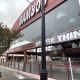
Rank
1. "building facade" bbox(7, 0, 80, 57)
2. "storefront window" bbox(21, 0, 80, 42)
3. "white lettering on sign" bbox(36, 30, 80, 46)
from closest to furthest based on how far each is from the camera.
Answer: "white lettering on sign" bbox(36, 30, 80, 46) → "building facade" bbox(7, 0, 80, 57) → "storefront window" bbox(21, 0, 80, 42)

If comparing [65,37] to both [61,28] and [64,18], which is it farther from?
[64,18]

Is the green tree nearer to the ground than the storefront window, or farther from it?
nearer to the ground

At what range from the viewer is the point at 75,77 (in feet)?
39.1

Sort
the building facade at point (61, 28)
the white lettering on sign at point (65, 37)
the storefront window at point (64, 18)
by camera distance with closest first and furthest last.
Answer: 1. the white lettering on sign at point (65, 37)
2. the building facade at point (61, 28)
3. the storefront window at point (64, 18)

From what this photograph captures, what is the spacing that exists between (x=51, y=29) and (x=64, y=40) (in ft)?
16.5

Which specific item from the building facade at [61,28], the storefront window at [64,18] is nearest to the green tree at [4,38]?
the building facade at [61,28]

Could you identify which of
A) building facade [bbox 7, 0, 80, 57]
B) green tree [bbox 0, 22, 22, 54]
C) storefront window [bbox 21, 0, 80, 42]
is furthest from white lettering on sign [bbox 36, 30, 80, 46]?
green tree [bbox 0, 22, 22, 54]

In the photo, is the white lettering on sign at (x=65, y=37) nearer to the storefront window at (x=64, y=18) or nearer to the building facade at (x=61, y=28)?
the building facade at (x=61, y=28)

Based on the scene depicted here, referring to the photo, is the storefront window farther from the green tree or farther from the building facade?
the green tree

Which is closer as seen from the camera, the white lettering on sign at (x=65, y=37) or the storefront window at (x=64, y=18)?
the white lettering on sign at (x=65, y=37)

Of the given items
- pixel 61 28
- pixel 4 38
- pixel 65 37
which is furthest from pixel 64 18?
pixel 4 38

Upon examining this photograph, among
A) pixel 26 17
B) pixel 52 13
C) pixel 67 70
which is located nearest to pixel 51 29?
pixel 52 13

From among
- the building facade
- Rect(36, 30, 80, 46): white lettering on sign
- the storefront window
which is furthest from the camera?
the storefront window

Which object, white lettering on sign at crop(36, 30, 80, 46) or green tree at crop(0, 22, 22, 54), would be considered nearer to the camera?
white lettering on sign at crop(36, 30, 80, 46)
